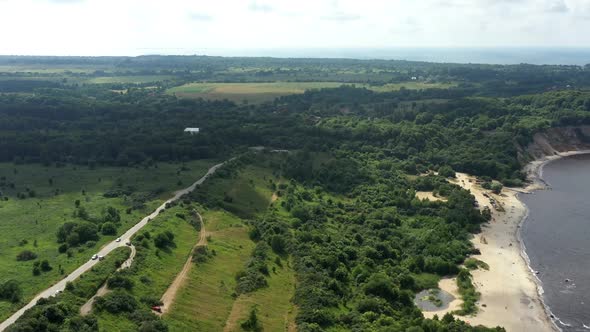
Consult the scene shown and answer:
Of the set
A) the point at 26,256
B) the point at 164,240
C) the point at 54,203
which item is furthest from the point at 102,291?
the point at 54,203

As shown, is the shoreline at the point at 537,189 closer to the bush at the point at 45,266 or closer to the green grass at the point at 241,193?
the green grass at the point at 241,193

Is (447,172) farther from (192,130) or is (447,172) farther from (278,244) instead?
(192,130)

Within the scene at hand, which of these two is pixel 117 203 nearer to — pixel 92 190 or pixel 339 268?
pixel 92 190

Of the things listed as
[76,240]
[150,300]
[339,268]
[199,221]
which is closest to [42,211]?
[76,240]

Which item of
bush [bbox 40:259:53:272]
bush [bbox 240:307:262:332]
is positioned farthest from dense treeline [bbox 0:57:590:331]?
bush [bbox 40:259:53:272]

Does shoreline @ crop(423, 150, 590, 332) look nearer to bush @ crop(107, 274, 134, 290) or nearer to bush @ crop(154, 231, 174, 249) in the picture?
bush @ crop(154, 231, 174, 249)

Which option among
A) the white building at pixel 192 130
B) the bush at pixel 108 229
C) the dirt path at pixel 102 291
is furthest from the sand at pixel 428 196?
the white building at pixel 192 130

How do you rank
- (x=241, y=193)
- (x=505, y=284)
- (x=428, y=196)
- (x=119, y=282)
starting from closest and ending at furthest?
(x=119, y=282) → (x=505, y=284) → (x=241, y=193) → (x=428, y=196)
